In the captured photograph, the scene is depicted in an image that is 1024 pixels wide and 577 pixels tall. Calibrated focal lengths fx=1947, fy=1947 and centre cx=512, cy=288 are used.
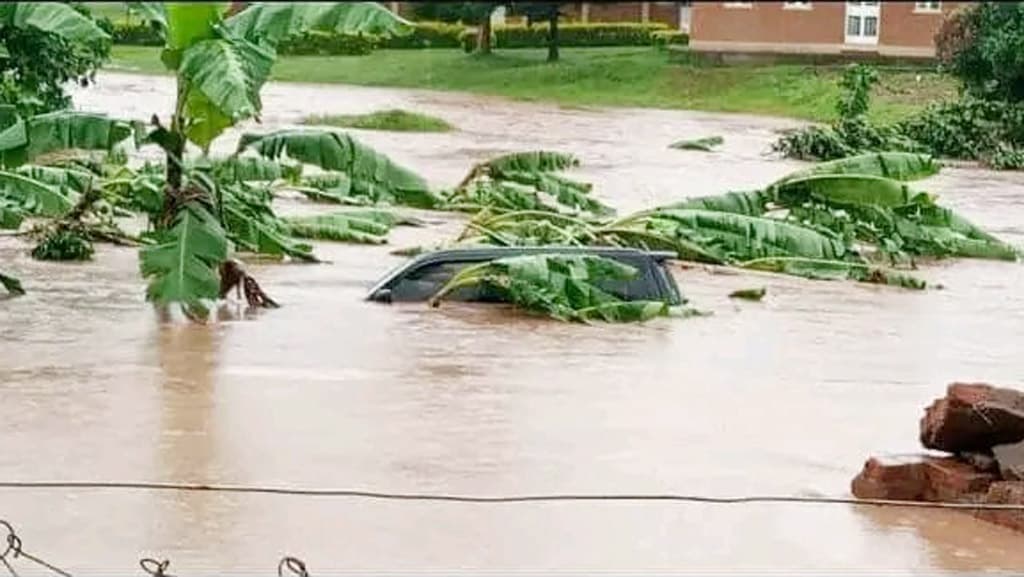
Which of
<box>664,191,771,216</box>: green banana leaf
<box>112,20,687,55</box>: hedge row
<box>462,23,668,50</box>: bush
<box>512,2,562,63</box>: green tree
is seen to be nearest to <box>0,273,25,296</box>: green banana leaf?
<box>664,191,771,216</box>: green banana leaf

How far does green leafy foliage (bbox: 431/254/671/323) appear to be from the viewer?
17.5 metres

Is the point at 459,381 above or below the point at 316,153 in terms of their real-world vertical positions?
below

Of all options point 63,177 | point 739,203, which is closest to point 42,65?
point 63,177

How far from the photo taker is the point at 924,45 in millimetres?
47562

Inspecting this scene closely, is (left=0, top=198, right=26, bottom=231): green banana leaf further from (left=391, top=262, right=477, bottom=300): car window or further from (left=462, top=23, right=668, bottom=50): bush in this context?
(left=462, top=23, right=668, bottom=50): bush

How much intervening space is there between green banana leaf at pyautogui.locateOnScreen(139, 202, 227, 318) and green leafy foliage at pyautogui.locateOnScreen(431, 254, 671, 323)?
271 cm

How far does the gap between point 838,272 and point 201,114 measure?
7.74m

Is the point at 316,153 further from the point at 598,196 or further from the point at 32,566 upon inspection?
the point at 598,196

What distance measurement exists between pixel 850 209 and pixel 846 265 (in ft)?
2.75

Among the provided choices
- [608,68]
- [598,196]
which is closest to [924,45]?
[608,68]

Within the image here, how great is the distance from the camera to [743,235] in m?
21.2

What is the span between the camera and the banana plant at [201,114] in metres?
14.9

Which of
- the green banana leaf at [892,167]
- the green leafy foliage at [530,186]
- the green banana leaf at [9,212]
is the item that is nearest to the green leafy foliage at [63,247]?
the green banana leaf at [9,212]

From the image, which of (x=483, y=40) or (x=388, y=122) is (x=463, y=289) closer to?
(x=388, y=122)
